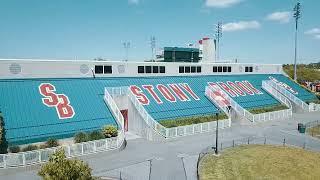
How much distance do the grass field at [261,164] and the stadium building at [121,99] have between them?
3901 millimetres

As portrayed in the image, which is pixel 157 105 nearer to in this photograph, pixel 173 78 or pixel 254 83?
pixel 173 78

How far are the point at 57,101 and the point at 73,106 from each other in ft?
5.03

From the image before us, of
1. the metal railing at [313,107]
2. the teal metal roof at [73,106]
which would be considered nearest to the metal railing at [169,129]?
the teal metal roof at [73,106]

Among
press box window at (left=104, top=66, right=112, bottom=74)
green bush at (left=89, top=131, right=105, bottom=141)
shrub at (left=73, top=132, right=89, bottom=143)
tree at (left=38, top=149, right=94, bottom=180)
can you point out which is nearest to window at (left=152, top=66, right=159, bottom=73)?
press box window at (left=104, top=66, right=112, bottom=74)

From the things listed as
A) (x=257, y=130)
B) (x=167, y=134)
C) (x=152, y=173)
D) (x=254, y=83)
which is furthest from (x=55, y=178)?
(x=254, y=83)

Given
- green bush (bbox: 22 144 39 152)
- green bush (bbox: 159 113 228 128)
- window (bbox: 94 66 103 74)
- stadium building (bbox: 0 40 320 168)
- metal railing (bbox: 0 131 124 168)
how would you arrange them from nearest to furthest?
metal railing (bbox: 0 131 124 168)
green bush (bbox: 22 144 39 152)
stadium building (bbox: 0 40 320 168)
green bush (bbox: 159 113 228 128)
window (bbox: 94 66 103 74)

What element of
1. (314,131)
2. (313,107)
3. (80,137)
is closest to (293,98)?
(313,107)

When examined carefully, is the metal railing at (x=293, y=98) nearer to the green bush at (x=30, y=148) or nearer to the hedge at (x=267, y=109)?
the hedge at (x=267, y=109)

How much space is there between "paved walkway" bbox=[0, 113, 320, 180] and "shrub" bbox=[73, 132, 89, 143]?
5.86 feet

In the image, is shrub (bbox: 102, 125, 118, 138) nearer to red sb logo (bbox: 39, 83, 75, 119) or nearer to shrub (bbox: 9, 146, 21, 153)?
red sb logo (bbox: 39, 83, 75, 119)

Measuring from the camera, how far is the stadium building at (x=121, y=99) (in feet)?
94.1

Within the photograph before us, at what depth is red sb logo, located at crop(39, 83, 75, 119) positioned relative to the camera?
99.1 ft

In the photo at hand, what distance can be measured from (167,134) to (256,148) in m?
7.93

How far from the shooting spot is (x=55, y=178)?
15055 mm
